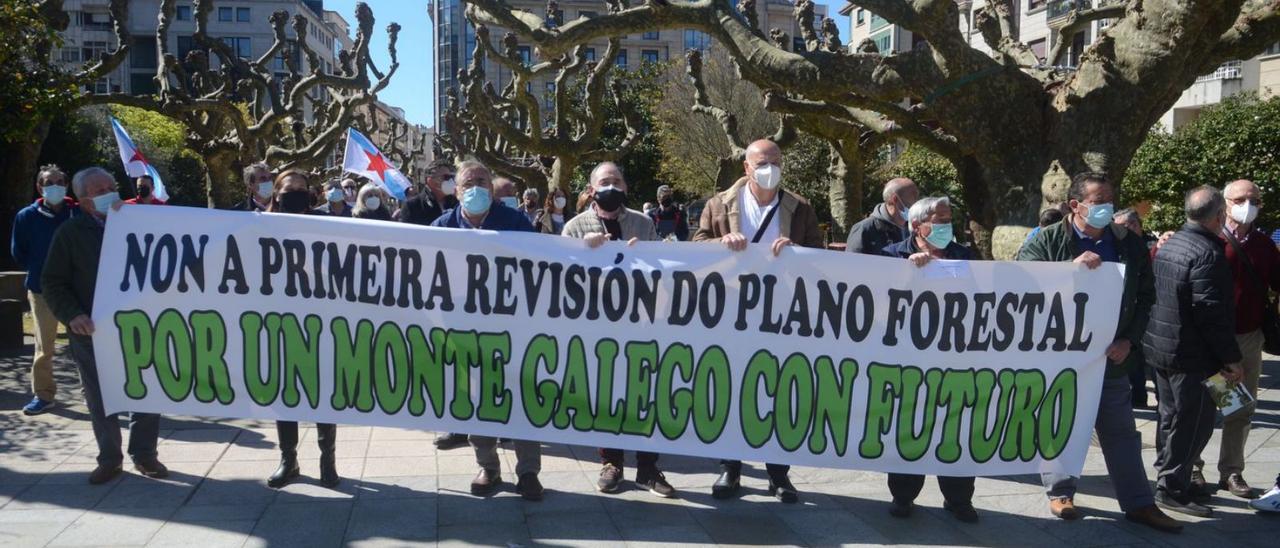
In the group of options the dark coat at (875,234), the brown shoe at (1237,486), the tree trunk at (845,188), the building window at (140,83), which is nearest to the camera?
the brown shoe at (1237,486)

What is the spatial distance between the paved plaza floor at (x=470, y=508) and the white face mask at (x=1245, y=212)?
1.49 m

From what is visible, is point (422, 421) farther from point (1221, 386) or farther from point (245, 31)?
point (245, 31)

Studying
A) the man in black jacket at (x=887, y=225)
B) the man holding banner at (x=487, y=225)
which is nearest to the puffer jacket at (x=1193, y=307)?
the man in black jacket at (x=887, y=225)

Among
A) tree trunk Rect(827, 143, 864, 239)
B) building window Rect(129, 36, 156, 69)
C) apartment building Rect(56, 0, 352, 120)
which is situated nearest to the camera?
tree trunk Rect(827, 143, 864, 239)

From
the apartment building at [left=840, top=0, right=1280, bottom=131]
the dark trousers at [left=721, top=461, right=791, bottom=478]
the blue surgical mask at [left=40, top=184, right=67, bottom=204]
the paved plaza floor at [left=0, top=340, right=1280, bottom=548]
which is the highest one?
the apartment building at [left=840, top=0, right=1280, bottom=131]

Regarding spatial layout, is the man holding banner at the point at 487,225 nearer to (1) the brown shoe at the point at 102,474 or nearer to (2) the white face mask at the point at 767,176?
(2) the white face mask at the point at 767,176

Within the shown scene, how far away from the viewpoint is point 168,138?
172 ft

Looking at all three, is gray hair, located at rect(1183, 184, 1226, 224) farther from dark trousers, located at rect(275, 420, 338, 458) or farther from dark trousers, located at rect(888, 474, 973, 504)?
dark trousers, located at rect(275, 420, 338, 458)

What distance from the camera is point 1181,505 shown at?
17.2 feet

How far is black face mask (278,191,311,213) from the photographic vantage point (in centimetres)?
634

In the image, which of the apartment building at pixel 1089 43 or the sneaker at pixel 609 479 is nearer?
the sneaker at pixel 609 479

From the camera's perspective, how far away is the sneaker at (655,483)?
543 cm

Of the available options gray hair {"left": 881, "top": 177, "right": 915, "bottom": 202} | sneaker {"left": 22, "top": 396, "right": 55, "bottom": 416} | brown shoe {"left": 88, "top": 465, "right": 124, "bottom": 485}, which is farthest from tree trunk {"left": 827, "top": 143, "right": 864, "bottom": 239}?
brown shoe {"left": 88, "top": 465, "right": 124, "bottom": 485}

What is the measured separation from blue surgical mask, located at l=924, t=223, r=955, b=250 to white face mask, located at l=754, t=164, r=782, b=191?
797 mm
